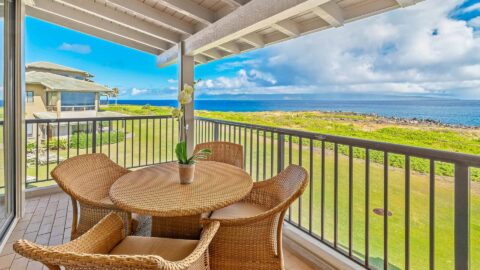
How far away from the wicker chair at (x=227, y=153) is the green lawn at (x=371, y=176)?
1.63 ft

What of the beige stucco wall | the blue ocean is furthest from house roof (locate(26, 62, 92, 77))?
the blue ocean

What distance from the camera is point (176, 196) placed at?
1.48 m

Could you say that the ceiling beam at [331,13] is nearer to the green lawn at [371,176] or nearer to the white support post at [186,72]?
the green lawn at [371,176]

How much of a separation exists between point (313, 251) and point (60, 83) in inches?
214

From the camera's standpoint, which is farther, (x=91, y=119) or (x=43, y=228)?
(x=91, y=119)

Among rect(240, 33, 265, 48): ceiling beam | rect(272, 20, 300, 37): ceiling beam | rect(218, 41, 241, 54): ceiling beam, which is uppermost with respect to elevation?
rect(218, 41, 241, 54): ceiling beam

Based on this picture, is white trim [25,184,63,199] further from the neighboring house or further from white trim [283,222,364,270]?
white trim [283,222,364,270]

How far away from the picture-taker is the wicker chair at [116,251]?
0.77m

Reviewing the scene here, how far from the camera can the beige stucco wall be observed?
3.78 metres

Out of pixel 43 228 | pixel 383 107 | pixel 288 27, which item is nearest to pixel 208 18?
pixel 288 27

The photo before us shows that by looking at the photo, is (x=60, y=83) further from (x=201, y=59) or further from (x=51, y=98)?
(x=201, y=59)

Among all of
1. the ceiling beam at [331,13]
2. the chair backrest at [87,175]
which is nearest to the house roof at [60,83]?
the chair backrest at [87,175]

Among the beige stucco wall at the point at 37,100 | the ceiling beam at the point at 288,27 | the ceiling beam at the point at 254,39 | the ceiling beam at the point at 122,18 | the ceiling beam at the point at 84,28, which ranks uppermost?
the ceiling beam at the point at 84,28

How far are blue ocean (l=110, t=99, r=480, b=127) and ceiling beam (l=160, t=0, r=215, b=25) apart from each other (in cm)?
177
